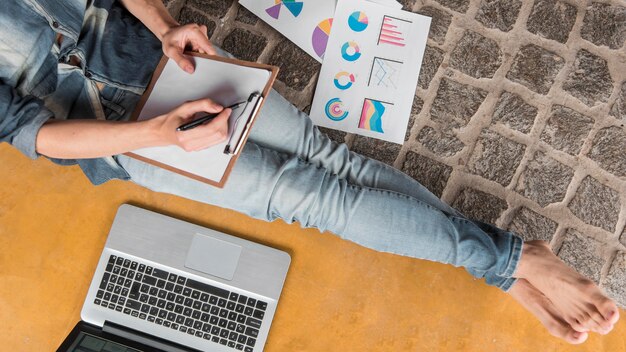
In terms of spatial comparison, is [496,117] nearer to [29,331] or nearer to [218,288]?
[218,288]

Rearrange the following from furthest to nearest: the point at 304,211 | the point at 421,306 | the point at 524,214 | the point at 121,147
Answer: the point at 524,214 < the point at 421,306 < the point at 304,211 < the point at 121,147

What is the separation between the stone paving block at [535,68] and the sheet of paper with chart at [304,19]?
0.42 metres

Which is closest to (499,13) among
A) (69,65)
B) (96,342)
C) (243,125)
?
(243,125)

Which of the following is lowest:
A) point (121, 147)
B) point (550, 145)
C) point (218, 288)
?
point (218, 288)

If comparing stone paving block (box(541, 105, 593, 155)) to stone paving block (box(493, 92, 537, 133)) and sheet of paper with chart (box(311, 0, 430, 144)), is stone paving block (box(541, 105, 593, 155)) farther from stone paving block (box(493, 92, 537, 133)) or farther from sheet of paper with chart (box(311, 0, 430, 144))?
sheet of paper with chart (box(311, 0, 430, 144))

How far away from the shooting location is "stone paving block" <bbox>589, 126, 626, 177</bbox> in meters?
1.63

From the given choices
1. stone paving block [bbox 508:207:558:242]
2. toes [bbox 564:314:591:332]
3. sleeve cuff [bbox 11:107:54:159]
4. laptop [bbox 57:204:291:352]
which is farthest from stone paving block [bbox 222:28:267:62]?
toes [bbox 564:314:591:332]

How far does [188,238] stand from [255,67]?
54cm

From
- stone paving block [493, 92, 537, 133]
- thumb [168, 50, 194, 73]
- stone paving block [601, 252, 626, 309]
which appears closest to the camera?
thumb [168, 50, 194, 73]

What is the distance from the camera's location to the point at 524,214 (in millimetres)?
1625

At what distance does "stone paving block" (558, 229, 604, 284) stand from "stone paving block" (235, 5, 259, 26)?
119cm

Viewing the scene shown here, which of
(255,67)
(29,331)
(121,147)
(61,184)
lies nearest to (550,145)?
(255,67)

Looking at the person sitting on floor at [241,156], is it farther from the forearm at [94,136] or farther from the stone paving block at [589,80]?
the stone paving block at [589,80]

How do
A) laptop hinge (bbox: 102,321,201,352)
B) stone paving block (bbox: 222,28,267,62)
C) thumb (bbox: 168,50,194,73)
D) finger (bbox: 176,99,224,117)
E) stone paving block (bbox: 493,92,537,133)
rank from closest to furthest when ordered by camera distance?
1. finger (bbox: 176,99,224,117)
2. thumb (bbox: 168,50,194,73)
3. laptop hinge (bbox: 102,321,201,352)
4. stone paving block (bbox: 493,92,537,133)
5. stone paving block (bbox: 222,28,267,62)
